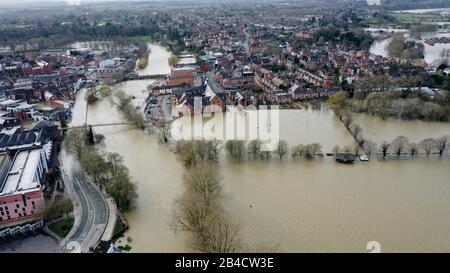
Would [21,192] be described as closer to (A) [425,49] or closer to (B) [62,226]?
(B) [62,226]

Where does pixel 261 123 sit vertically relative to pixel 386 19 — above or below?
below

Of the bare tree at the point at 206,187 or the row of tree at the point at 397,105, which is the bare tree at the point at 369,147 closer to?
the row of tree at the point at 397,105

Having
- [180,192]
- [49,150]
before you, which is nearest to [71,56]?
[49,150]

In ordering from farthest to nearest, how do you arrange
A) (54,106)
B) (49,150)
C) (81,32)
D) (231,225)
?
(81,32)
(54,106)
(49,150)
(231,225)

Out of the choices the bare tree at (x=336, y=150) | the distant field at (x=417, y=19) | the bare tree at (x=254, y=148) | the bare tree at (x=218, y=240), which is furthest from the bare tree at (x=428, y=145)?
the distant field at (x=417, y=19)

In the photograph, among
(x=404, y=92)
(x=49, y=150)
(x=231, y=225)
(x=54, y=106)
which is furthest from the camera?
(x=54, y=106)

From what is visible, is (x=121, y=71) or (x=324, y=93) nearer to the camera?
(x=324, y=93)
